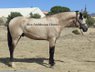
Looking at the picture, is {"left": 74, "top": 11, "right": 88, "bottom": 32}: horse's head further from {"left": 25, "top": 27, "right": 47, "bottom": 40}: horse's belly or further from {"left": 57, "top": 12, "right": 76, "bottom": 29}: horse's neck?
{"left": 25, "top": 27, "right": 47, "bottom": 40}: horse's belly

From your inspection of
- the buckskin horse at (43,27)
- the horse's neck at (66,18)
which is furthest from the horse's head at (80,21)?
the horse's neck at (66,18)

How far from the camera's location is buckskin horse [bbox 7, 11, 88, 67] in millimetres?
11047

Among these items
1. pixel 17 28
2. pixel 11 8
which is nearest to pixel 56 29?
pixel 17 28

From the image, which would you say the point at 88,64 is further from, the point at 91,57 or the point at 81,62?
the point at 91,57

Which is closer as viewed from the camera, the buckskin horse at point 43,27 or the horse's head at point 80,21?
the buckskin horse at point 43,27

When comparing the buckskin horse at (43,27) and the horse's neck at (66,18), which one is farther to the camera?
the horse's neck at (66,18)

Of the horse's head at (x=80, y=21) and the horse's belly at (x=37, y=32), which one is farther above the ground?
the horse's head at (x=80, y=21)

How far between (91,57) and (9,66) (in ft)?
13.7

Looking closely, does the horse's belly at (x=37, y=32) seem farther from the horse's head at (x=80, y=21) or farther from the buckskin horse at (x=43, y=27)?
the horse's head at (x=80, y=21)

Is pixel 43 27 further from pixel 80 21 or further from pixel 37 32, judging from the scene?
pixel 80 21

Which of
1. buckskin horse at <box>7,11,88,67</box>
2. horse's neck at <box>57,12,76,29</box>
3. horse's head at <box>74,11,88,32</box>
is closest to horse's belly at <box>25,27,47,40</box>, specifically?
buckskin horse at <box>7,11,88,67</box>

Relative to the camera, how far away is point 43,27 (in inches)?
437

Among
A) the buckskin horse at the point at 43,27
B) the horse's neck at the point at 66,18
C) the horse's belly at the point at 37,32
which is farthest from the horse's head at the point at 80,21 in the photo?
the horse's belly at the point at 37,32

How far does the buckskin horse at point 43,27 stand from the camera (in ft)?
36.2
